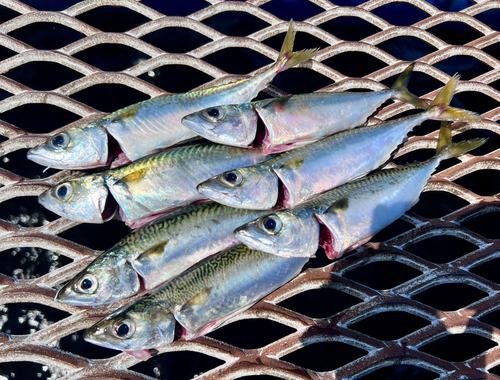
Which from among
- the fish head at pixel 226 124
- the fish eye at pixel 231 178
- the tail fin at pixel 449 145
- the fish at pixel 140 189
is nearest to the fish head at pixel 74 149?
the fish at pixel 140 189

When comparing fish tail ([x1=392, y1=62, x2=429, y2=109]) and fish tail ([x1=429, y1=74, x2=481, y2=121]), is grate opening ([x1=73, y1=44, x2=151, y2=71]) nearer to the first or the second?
fish tail ([x1=392, y1=62, x2=429, y2=109])

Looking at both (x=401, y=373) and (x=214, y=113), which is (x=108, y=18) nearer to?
(x=214, y=113)

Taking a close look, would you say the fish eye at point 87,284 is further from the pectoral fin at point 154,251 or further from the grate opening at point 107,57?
the grate opening at point 107,57

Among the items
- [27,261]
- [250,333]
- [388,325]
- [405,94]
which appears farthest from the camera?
[388,325]

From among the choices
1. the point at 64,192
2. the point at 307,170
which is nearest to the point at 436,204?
the point at 307,170

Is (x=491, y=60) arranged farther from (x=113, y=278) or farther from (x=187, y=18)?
(x=113, y=278)

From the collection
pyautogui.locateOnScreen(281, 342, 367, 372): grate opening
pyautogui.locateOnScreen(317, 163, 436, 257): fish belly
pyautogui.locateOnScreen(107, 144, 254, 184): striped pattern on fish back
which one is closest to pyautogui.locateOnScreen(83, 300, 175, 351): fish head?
pyautogui.locateOnScreen(107, 144, 254, 184): striped pattern on fish back
